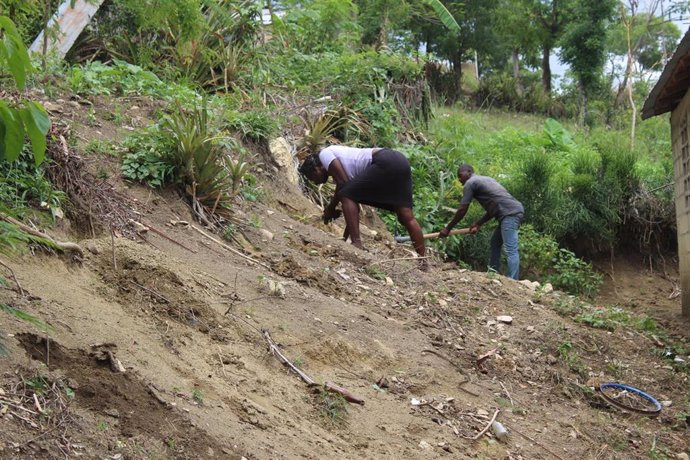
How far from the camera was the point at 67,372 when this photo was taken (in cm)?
400

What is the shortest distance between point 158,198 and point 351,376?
2.75 meters

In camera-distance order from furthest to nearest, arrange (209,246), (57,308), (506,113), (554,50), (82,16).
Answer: (554,50)
(506,113)
(82,16)
(209,246)
(57,308)

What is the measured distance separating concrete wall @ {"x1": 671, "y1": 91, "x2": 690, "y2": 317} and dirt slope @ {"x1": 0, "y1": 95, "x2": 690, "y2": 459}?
1.11 m

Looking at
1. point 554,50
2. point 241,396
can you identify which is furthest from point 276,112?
point 554,50

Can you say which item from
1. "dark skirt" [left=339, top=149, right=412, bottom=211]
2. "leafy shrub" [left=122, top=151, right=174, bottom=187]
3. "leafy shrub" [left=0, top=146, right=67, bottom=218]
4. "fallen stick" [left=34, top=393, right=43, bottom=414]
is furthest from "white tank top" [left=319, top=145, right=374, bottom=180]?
"fallen stick" [left=34, top=393, right=43, bottom=414]

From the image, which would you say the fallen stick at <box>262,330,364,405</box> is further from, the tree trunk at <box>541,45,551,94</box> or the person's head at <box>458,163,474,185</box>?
the tree trunk at <box>541,45,551,94</box>

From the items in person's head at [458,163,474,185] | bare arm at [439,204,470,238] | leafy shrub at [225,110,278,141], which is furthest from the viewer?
person's head at [458,163,474,185]

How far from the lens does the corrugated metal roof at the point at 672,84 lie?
332 inches

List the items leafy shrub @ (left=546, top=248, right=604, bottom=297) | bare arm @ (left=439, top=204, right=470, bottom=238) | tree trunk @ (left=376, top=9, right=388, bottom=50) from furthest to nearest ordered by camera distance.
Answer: tree trunk @ (left=376, top=9, right=388, bottom=50) → leafy shrub @ (left=546, top=248, right=604, bottom=297) → bare arm @ (left=439, top=204, right=470, bottom=238)

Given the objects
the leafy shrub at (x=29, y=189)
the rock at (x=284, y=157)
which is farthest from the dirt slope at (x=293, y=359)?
the rock at (x=284, y=157)

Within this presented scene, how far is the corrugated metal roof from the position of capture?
27.6 ft

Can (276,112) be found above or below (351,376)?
above

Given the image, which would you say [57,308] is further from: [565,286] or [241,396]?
[565,286]

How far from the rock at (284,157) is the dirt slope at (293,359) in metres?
1.54
